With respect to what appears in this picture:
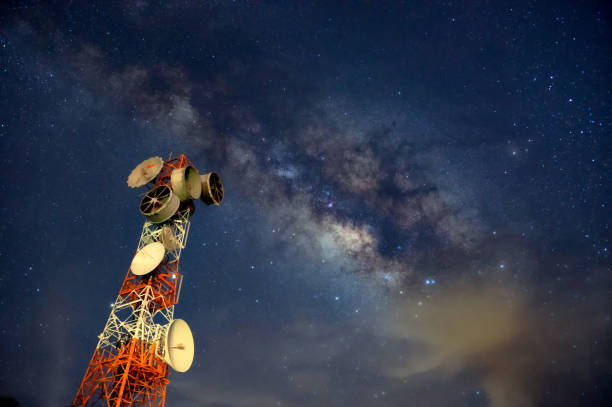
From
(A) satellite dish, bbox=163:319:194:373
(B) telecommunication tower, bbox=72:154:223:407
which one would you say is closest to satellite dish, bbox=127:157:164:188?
(B) telecommunication tower, bbox=72:154:223:407

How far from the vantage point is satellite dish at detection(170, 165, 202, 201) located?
27.1 m

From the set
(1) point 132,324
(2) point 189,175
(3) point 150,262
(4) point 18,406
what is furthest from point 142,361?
(4) point 18,406

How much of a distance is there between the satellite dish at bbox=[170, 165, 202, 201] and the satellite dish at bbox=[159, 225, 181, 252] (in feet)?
8.75

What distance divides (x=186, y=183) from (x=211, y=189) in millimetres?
2287

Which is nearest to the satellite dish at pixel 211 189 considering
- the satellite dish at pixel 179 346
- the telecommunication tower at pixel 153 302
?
the telecommunication tower at pixel 153 302

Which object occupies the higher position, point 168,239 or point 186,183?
point 186,183

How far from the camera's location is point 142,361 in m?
22.3

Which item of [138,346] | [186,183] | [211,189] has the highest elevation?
[211,189]

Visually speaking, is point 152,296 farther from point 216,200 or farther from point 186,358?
point 216,200

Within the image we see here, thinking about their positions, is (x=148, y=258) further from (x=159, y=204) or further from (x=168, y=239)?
(x=159, y=204)

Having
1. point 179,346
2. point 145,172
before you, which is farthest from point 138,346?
point 145,172

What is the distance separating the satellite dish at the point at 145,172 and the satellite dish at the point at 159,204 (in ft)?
4.91

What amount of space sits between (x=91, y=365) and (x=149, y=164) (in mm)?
15095

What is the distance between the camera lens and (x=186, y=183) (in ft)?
89.9
